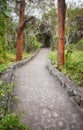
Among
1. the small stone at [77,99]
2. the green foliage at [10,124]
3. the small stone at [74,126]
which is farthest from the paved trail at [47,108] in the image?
the green foliage at [10,124]

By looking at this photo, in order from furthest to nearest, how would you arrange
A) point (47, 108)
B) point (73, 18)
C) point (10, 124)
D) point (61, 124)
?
1. point (73, 18)
2. point (47, 108)
3. point (61, 124)
4. point (10, 124)

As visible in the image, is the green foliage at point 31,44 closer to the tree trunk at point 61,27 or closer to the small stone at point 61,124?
the tree trunk at point 61,27

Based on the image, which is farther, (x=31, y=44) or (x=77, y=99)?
(x=31, y=44)

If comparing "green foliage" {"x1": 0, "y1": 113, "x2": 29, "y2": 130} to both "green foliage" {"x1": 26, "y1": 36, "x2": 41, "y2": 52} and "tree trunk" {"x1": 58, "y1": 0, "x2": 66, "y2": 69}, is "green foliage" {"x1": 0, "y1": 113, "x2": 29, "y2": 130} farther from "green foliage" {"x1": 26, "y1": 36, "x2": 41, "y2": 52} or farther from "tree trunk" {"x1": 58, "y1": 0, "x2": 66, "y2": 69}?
"green foliage" {"x1": 26, "y1": 36, "x2": 41, "y2": 52}

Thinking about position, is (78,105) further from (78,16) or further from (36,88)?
(78,16)

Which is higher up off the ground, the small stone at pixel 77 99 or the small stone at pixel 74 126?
the small stone at pixel 77 99

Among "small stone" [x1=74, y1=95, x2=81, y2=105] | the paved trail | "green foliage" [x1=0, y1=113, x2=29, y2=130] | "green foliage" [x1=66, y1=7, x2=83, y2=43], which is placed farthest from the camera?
"green foliage" [x1=66, y1=7, x2=83, y2=43]

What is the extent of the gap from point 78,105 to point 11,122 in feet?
9.77

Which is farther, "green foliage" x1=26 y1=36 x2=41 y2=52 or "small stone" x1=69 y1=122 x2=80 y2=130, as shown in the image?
"green foliage" x1=26 y1=36 x2=41 y2=52

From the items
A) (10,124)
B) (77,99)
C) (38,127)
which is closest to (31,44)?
(77,99)

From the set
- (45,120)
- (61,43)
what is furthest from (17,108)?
(61,43)

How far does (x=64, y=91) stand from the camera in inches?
332

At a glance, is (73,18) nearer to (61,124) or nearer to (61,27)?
(61,27)

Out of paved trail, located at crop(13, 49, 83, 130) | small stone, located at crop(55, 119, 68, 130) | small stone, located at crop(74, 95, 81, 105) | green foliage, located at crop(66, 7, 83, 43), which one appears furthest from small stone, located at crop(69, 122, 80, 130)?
green foliage, located at crop(66, 7, 83, 43)
